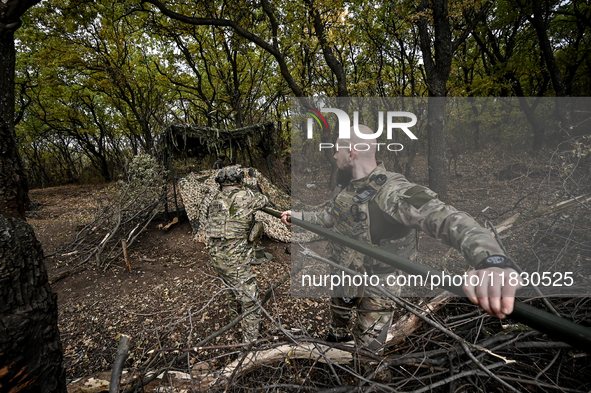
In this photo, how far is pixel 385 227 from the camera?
2041mm

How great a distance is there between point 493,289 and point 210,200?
6621mm

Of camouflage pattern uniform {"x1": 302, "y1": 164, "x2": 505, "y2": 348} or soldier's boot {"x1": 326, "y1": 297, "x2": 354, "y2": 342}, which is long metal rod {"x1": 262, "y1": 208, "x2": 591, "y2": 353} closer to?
camouflage pattern uniform {"x1": 302, "y1": 164, "x2": 505, "y2": 348}

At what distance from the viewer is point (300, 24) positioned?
771 cm

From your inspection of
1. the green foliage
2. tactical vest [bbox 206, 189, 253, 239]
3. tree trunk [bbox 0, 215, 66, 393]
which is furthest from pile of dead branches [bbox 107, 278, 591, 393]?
the green foliage

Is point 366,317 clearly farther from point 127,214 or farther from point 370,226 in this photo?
point 127,214

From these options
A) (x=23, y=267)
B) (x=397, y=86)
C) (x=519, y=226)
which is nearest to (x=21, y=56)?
(x=23, y=267)

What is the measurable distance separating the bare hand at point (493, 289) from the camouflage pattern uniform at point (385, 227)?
9 centimetres

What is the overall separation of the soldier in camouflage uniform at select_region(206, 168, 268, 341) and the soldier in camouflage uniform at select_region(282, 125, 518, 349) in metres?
1.25

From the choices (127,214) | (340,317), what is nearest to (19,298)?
(340,317)

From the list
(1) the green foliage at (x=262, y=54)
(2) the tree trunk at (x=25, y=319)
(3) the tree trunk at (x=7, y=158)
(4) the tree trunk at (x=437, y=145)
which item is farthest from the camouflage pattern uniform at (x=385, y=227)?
(1) the green foliage at (x=262, y=54)

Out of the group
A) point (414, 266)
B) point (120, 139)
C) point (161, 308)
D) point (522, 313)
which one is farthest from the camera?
point (120, 139)

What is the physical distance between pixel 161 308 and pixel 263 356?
284 centimetres

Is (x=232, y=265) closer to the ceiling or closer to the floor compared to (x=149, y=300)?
closer to the ceiling

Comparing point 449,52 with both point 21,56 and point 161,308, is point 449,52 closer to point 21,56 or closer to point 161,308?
point 161,308
